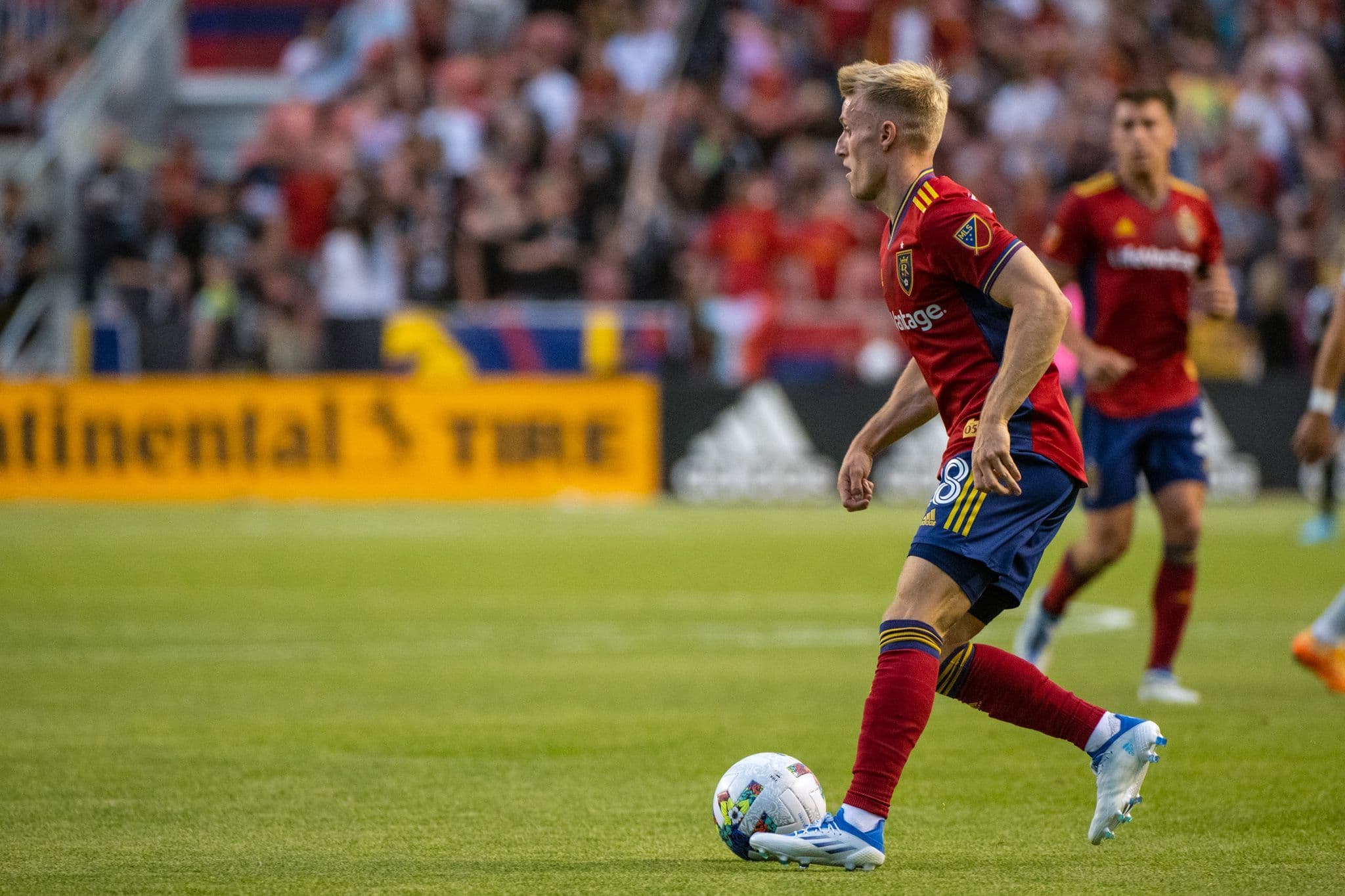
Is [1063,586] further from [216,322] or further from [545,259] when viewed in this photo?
[216,322]

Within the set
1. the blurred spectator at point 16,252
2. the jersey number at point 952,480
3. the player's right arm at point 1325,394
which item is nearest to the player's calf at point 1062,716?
the jersey number at point 952,480

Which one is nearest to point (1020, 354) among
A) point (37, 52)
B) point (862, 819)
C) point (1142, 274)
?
point (862, 819)

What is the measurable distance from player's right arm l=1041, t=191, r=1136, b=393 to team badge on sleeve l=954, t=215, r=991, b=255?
130 inches

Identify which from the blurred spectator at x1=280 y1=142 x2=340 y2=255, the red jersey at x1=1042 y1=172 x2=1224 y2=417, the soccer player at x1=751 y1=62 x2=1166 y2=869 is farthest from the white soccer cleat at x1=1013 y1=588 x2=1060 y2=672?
the blurred spectator at x1=280 y1=142 x2=340 y2=255

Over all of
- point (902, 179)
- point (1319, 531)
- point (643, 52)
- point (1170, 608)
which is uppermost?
point (643, 52)

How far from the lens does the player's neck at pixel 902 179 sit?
509 cm

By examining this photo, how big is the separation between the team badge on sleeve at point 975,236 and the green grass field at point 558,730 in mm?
1586

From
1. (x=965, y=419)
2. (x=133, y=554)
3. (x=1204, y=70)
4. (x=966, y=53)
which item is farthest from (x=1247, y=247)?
(x=965, y=419)

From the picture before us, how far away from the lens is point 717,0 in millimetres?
24859

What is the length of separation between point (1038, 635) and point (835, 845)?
13.1 feet

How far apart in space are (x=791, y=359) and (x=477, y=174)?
4.58 metres

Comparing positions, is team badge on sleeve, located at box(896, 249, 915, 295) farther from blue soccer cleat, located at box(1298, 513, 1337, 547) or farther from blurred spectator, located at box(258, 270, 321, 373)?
A: blurred spectator, located at box(258, 270, 321, 373)

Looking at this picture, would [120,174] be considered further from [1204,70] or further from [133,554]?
[1204,70]

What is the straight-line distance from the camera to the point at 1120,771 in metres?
5.00
